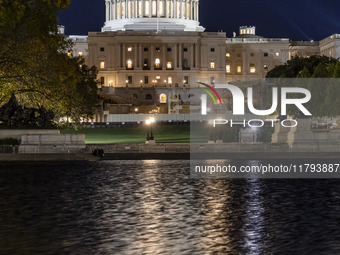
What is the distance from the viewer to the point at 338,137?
2037 inches

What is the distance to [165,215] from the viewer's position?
21812mm

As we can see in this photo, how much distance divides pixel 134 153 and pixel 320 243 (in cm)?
3347

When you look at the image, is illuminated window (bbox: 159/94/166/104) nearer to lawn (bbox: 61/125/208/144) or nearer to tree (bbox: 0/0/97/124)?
lawn (bbox: 61/125/208/144)

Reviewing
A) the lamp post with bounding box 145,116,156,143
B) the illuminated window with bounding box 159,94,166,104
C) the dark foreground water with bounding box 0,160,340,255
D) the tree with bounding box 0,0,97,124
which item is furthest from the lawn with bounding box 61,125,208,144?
the illuminated window with bounding box 159,94,166,104

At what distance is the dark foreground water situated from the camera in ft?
57.5

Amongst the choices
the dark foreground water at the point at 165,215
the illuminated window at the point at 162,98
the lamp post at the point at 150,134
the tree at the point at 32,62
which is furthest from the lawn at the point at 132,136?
the illuminated window at the point at 162,98

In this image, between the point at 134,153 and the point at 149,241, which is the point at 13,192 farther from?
the point at 134,153

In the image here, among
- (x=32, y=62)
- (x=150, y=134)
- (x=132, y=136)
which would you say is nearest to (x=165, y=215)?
(x=32, y=62)

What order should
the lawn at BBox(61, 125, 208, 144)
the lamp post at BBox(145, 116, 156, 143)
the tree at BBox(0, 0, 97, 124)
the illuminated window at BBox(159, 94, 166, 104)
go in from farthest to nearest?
the illuminated window at BBox(159, 94, 166, 104) → the lawn at BBox(61, 125, 208, 144) → the lamp post at BBox(145, 116, 156, 143) → the tree at BBox(0, 0, 97, 124)

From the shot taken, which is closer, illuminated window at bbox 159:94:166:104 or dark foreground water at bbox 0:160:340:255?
dark foreground water at bbox 0:160:340:255

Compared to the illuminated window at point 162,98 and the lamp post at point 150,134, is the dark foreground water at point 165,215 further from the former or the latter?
the illuminated window at point 162,98

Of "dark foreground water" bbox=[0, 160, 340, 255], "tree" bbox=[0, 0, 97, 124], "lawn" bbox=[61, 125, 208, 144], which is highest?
"tree" bbox=[0, 0, 97, 124]

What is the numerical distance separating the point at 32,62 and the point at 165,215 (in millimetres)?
29673

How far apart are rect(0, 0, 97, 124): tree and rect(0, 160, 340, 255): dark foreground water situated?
15703 mm
